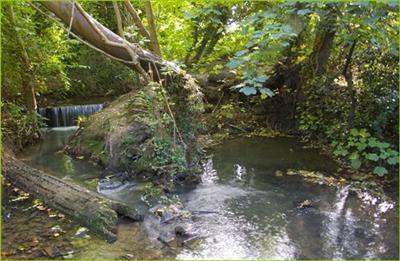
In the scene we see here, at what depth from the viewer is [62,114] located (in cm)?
1012

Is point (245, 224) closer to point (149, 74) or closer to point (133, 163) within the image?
point (133, 163)

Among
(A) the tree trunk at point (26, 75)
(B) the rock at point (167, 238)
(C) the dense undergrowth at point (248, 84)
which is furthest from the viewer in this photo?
(A) the tree trunk at point (26, 75)

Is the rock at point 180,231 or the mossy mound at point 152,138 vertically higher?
the mossy mound at point 152,138

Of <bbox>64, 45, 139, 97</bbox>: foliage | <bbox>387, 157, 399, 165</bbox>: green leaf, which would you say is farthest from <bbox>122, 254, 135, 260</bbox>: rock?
<bbox>64, 45, 139, 97</bbox>: foliage

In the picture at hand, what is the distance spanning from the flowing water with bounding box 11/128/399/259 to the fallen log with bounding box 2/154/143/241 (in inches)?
6.1

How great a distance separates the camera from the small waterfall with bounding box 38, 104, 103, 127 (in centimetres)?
1001

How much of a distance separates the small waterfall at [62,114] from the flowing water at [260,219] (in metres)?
3.77

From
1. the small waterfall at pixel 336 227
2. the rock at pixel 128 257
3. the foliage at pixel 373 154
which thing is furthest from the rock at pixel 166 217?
the foliage at pixel 373 154

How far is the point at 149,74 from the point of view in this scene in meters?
5.55

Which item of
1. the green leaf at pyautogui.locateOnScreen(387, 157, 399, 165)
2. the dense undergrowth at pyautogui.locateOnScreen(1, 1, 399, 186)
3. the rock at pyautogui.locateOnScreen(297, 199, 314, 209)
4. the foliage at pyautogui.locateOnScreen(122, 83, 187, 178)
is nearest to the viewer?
the dense undergrowth at pyautogui.locateOnScreen(1, 1, 399, 186)

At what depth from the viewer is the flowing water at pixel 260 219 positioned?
3.45m

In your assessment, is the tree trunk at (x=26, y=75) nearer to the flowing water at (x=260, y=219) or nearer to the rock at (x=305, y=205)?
the flowing water at (x=260, y=219)

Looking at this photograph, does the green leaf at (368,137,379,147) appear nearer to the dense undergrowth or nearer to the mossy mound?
the dense undergrowth

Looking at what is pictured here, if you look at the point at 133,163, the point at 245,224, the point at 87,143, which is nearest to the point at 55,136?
the point at 87,143
